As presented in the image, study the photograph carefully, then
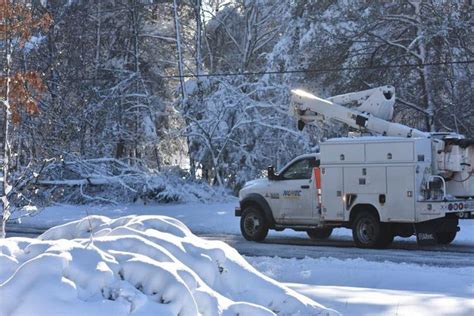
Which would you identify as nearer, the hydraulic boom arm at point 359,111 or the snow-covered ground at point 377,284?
the snow-covered ground at point 377,284

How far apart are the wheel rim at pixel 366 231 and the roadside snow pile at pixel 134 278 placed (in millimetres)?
9077

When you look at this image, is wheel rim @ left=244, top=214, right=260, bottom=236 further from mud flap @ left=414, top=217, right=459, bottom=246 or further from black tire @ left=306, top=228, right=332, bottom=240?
mud flap @ left=414, top=217, right=459, bottom=246

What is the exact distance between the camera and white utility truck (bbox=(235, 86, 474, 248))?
1448cm

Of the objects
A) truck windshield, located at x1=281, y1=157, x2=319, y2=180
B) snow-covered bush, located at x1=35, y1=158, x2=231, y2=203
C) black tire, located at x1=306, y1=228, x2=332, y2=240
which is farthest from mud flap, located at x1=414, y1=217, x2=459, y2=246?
snow-covered bush, located at x1=35, y1=158, x2=231, y2=203

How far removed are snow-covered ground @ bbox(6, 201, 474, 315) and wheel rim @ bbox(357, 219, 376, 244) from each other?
1.49 feet

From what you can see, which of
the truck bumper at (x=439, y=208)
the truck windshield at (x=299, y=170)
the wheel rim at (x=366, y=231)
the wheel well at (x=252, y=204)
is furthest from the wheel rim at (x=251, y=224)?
the truck bumper at (x=439, y=208)

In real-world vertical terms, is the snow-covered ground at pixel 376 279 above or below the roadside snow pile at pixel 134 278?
below

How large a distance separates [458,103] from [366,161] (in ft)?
36.5

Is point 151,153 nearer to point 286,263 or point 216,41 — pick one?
point 216,41

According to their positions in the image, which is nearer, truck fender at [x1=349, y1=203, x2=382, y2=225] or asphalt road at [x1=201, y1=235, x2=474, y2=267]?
asphalt road at [x1=201, y1=235, x2=474, y2=267]

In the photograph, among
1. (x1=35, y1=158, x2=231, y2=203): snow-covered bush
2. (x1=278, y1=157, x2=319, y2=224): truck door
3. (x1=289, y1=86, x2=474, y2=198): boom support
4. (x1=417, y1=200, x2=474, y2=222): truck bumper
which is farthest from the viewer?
(x1=35, y1=158, x2=231, y2=203): snow-covered bush

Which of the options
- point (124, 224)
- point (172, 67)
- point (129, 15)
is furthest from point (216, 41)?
point (124, 224)

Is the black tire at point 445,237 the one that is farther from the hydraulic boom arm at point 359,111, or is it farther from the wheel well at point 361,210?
the hydraulic boom arm at point 359,111

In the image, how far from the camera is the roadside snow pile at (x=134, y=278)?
4727 mm
